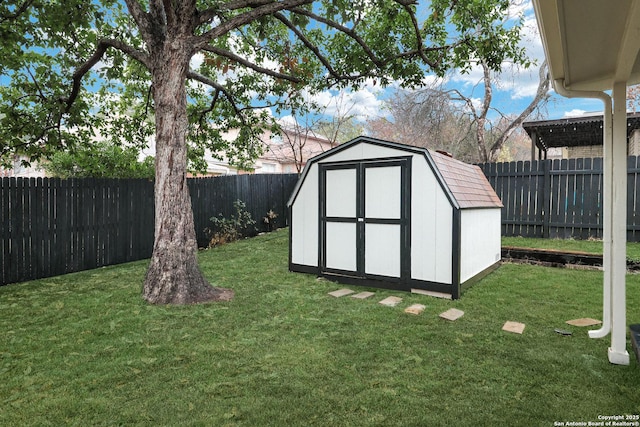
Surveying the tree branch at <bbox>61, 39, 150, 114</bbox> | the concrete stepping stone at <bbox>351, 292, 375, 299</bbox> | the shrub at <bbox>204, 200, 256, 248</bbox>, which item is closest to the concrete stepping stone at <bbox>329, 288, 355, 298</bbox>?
the concrete stepping stone at <bbox>351, 292, 375, 299</bbox>

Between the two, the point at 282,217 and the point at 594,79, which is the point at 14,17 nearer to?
the point at 594,79

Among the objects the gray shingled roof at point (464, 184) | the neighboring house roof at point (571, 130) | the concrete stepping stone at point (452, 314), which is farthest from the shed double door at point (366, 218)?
the neighboring house roof at point (571, 130)

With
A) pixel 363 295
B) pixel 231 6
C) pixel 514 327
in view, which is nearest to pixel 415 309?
pixel 363 295

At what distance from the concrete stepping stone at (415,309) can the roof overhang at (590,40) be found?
8.65 feet

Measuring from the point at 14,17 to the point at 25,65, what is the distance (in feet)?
4.64

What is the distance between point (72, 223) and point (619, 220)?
7.90m

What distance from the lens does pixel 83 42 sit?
7.01 meters

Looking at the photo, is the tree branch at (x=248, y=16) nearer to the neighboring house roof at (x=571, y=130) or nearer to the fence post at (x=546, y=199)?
the fence post at (x=546, y=199)

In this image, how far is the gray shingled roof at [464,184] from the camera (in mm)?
4797

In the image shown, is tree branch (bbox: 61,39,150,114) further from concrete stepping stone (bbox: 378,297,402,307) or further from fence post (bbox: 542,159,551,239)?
fence post (bbox: 542,159,551,239)

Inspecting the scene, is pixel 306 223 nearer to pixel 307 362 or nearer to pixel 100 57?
pixel 307 362

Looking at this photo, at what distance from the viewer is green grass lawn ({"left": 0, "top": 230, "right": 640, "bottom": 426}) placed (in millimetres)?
2094

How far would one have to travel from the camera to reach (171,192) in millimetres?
4578

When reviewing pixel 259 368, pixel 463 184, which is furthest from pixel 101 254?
pixel 463 184
